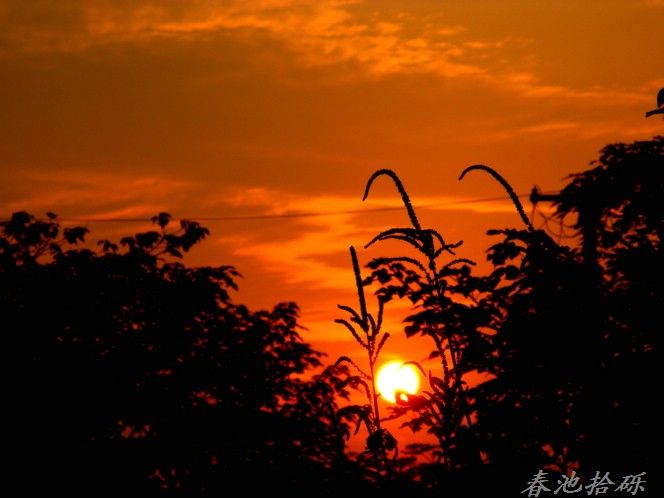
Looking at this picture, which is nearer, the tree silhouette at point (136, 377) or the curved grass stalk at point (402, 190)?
the curved grass stalk at point (402, 190)

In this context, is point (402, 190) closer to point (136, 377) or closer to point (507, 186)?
point (507, 186)

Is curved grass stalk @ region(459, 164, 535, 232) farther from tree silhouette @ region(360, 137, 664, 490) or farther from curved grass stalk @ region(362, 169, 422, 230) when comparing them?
tree silhouette @ region(360, 137, 664, 490)

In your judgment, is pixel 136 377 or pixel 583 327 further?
pixel 136 377

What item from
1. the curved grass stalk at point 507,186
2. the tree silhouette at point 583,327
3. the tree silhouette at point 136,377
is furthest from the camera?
the tree silhouette at point 136,377

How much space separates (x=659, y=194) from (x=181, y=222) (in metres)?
14.1

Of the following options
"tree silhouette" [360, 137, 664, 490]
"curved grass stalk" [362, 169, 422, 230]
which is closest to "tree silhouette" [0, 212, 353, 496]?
"tree silhouette" [360, 137, 664, 490]

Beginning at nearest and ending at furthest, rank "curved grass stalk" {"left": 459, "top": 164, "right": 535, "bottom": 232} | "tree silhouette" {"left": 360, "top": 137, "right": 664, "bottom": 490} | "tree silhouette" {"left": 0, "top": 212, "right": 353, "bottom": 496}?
"curved grass stalk" {"left": 459, "top": 164, "right": 535, "bottom": 232} < "tree silhouette" {"left": 360, "top": 137, "right": 664, "bottom": 490} < "tree silhouette" {"left": 0, "top": 212, "right": 353, "bottom": 496}

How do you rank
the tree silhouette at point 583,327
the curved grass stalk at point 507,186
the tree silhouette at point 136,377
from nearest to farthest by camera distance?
1. the curved grass stalk at point 507,186
2. the tree silhouette at point 583,327
3. the tree silhouette at point 136,377

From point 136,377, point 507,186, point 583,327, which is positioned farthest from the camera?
point 136,377

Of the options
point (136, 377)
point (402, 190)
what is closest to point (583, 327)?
point (402, 190)

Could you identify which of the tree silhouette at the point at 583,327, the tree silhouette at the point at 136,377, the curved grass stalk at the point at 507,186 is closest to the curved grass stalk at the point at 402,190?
the curved grass stalk at the point at 507,186

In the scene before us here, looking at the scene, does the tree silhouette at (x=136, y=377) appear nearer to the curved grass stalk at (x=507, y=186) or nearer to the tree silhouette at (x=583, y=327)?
the tree silhouette at (x=583, y=327)

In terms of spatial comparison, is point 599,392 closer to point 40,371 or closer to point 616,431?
point 616,431

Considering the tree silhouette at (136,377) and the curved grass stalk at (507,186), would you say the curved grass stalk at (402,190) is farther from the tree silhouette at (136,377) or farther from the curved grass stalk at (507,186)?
the tree silhouette at (136,377)
